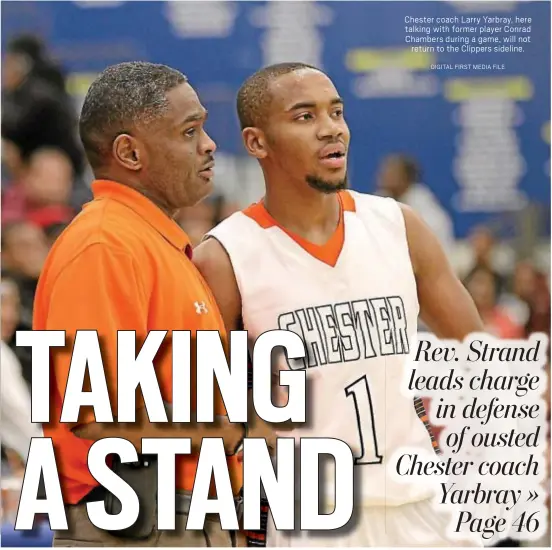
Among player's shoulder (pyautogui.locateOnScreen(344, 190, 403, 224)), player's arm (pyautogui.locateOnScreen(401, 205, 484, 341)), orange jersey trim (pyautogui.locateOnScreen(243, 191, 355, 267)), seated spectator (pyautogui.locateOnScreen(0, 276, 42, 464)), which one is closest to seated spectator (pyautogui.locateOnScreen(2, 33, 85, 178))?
seated spectator (pyautogui.locateOnScreen(0, 276, 42, 464))

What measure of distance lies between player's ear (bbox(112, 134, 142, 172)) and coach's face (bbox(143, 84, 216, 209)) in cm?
2

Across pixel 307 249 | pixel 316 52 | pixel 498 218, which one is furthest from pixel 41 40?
pixel 498 218

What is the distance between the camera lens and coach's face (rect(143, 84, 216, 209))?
8.48 feet

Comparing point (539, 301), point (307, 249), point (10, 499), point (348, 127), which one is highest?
point (348, 127)

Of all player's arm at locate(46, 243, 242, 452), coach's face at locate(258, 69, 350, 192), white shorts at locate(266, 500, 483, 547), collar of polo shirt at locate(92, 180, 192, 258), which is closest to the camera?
player's arm at locate(46, 243, 242, 452)

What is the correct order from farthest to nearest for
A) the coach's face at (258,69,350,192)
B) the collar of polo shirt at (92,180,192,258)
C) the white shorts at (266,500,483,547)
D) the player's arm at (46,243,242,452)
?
the white shorts at (266,500,483,547)
the coach's face at (258,69,350,192)
the collar of polo shirt at (92,180,192,258)
the player's arm at (46,243,242,452)

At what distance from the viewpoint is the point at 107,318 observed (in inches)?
98.5

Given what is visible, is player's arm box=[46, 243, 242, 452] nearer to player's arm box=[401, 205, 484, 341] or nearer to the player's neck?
the player's neck

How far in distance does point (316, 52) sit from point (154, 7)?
48cm

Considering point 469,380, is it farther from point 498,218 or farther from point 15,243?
point 15,243

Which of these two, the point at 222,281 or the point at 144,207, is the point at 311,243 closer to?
the point at 222,281

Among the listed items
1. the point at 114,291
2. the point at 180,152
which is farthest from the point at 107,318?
the point at 180,152

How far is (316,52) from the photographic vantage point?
9.12 ft

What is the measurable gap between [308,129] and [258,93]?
7.3 inches
